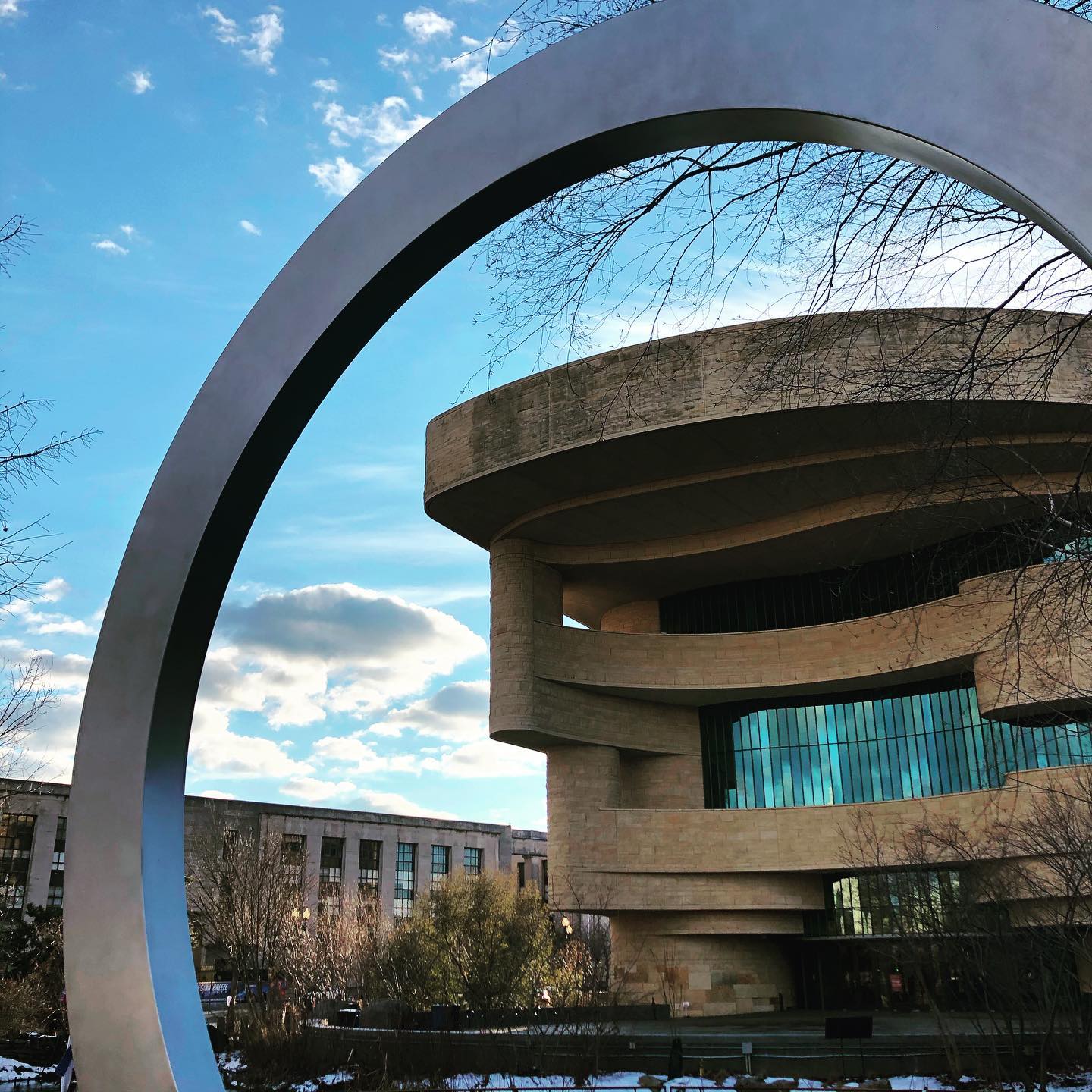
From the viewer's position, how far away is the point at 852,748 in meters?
35.8

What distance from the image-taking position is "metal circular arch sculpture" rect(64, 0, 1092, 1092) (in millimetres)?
2078

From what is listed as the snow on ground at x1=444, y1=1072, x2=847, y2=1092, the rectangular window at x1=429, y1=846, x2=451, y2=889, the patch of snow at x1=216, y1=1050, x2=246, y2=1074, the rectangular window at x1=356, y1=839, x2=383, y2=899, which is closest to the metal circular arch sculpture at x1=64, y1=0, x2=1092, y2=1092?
the snow on ground at x1=444, y1=1072, x2=847, y2=1092

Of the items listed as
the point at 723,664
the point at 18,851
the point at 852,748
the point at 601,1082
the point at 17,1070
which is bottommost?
the point at 601,1082

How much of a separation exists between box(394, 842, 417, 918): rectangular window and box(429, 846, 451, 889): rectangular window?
143cm

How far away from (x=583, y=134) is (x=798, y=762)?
3592 centimetres

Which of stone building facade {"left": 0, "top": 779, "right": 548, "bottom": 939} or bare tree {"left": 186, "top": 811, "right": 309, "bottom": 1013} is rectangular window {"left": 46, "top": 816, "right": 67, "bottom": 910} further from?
bare tree {"left": 186, "top": 811, "right": 309, "bottom": 1013}

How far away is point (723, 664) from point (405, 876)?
3779 cm

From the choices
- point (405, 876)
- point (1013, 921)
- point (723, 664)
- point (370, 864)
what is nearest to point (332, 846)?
point (370, 864)

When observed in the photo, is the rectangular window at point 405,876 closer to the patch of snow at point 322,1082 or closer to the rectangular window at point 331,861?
the rectangular window at point 331,861

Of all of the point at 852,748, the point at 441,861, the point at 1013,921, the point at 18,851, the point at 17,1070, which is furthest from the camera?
the point at 441,861

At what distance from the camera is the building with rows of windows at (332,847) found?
50219 mm

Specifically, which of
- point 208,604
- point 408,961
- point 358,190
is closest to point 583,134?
point 358,190

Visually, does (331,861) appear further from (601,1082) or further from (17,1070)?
(601,1082)

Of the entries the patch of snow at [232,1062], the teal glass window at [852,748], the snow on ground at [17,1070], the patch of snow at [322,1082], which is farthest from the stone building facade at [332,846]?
the patch of snow at [322,1082]
